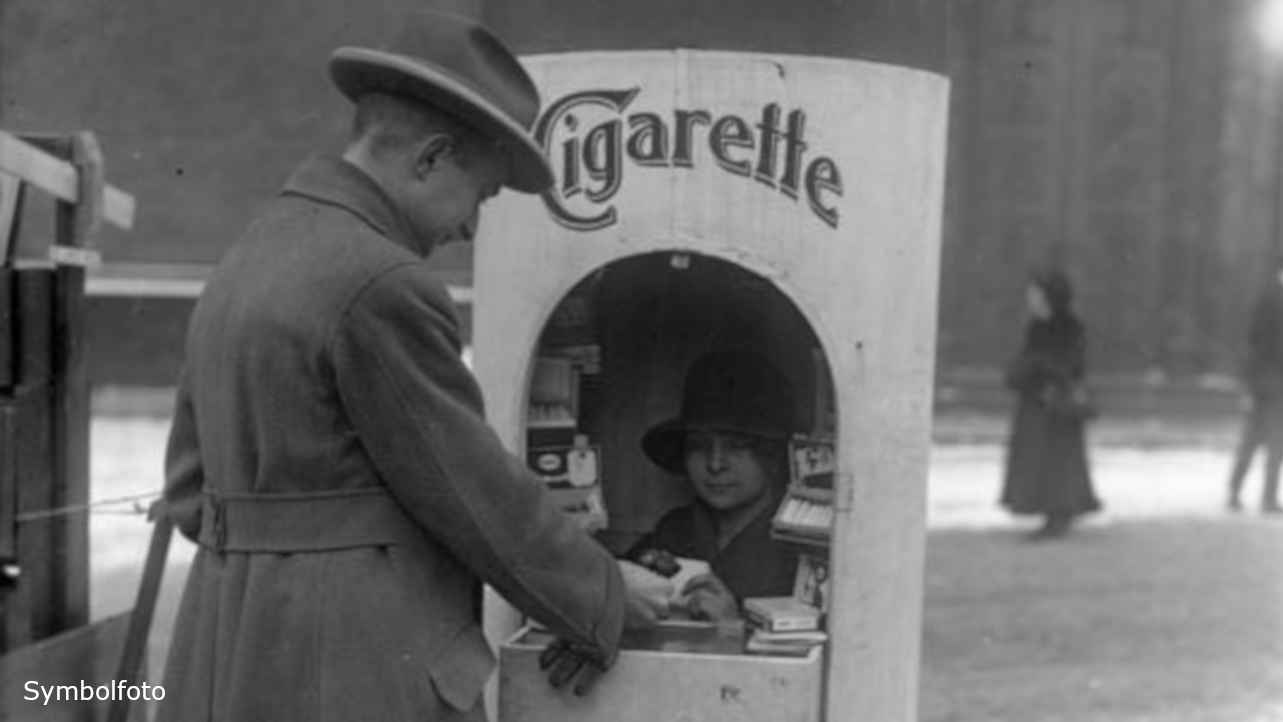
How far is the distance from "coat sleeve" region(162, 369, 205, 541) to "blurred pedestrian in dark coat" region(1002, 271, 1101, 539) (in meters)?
6.58

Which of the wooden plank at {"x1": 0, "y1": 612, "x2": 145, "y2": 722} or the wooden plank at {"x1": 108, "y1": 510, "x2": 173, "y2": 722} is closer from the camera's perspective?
the wooden plank at {"x1": 108, "y1": 510, "x2": 173, "y2": 722}

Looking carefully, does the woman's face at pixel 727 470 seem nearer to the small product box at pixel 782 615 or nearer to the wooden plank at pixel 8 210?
the small product box at pixel 782 615

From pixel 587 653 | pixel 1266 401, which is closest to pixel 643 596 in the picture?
pixel 587 653

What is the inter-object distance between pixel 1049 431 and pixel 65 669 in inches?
251

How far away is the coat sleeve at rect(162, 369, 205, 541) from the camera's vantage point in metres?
2.22

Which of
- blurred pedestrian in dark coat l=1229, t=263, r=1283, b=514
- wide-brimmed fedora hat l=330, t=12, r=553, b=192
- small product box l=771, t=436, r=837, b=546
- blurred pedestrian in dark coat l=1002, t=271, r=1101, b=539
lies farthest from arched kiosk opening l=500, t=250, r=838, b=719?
blurred pedestrian in dark coat l=1229, t=263, r=1283, b=514

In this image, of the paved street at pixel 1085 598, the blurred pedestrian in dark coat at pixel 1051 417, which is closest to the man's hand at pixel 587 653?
the paved street at pixel 1085 598

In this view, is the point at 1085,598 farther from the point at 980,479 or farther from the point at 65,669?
the point at 65,669

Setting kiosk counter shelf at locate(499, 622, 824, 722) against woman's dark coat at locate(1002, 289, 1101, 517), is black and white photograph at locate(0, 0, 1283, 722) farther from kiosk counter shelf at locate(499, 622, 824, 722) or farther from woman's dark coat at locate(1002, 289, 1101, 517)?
woman's dark coat at locate(1002, 289, 1101, 517)

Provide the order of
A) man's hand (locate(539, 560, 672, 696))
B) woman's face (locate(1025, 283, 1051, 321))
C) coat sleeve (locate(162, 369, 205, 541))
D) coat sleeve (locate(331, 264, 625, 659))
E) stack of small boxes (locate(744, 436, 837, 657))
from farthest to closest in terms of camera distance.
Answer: woman's face (locate(1025, 283, 1051, 321)) → stack of small boxes (locate(744, 436, 837, 657)) → man's hand (locate(539, 560, 672, 696)) → coat sleeve (locate(162, 369, 205, 541)) → coat sleeve (locate(331, 264, 625, 659))

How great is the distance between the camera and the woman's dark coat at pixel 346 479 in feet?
6.48

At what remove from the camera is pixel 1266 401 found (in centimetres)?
939

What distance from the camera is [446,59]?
6.94 ft

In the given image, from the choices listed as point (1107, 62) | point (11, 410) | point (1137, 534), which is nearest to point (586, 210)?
point (11, 410)
